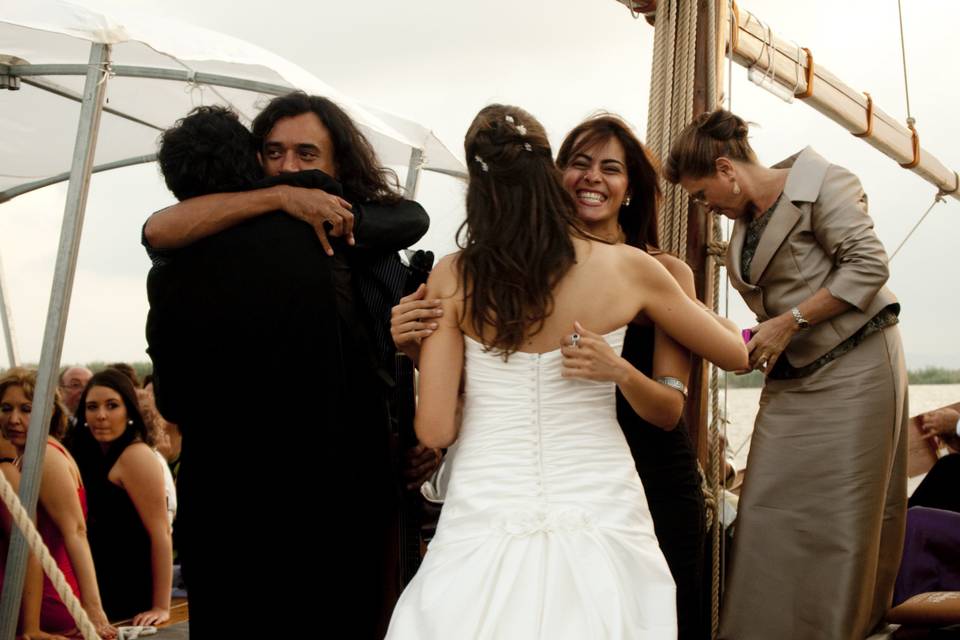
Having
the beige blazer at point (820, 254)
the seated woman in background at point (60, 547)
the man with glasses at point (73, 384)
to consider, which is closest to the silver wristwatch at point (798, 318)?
the beige blazer at point (820, 254)

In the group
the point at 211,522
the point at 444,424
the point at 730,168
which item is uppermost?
the point at 730,168

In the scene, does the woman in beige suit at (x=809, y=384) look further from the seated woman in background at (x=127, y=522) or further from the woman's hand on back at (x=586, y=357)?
the seated woman in background at (x=127, y=522)

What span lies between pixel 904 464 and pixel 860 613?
25.0 inches

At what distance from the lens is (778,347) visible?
3.54 m

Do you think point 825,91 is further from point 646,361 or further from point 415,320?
point 415,320

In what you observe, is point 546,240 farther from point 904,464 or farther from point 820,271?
point 904,464

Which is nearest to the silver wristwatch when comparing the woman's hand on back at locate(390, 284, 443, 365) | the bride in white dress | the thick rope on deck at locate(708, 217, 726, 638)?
the thick rope on deck at locate(708, 217, 726, 638)

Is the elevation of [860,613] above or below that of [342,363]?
below

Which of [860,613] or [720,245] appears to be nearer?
[860,613]

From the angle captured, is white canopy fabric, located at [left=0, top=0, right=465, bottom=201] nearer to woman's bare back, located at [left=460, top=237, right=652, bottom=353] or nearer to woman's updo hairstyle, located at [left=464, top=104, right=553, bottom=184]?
woman's updo hairstyle, located at [left=464, top=104, right=553, bottom=184]

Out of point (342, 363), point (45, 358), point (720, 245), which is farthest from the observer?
point (720, 245)

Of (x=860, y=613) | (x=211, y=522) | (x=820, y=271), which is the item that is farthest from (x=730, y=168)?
(x=211, y=522)

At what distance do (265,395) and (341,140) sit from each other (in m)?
0.72

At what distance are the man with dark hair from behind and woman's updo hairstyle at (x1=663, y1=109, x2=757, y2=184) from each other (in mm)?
1507
